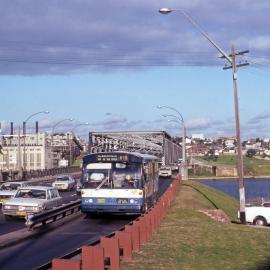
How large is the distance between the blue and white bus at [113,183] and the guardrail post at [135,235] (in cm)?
976

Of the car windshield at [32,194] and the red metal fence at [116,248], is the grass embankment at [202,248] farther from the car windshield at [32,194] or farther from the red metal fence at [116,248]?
the car windshield at [32,194]

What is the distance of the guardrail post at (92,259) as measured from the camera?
982cm

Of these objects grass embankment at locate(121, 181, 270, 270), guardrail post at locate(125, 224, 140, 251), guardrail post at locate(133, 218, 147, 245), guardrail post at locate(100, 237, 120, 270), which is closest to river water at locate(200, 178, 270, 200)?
grass embankment at locate(121, 181, 270, 270)

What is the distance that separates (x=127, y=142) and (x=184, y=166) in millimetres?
20698

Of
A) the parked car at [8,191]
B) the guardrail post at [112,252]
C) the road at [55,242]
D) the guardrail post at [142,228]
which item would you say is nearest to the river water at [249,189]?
the parked car at [8,191]

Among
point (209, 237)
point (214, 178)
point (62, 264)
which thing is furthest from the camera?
point (214, 178)

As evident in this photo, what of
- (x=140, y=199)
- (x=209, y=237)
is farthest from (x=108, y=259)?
(x=140, y=199)

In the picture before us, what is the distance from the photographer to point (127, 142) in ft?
298

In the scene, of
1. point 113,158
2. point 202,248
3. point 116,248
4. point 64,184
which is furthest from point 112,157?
point 64,184

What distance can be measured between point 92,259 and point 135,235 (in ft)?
16.9

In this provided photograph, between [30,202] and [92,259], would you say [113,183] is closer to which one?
[30,202]

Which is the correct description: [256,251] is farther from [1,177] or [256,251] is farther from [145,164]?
[1,177]

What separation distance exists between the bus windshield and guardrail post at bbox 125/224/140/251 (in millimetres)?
9771

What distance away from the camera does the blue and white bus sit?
25.3 m
